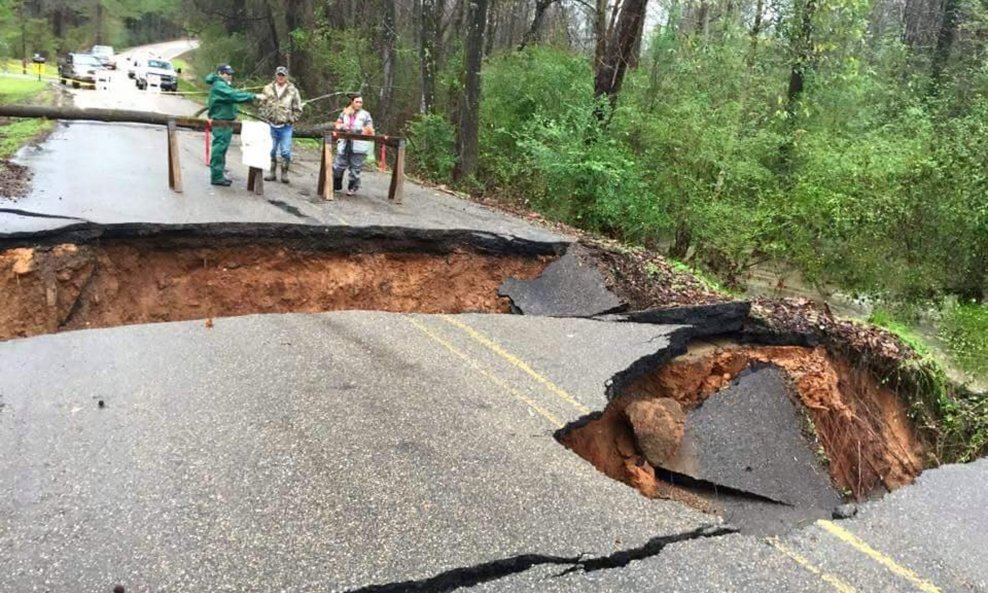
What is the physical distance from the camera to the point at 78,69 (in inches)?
1479

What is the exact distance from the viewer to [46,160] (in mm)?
12211

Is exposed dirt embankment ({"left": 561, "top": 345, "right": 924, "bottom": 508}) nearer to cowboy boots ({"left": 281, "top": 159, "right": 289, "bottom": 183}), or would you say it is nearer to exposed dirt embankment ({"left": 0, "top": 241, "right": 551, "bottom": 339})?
exposed dirt embankment ({"left": 0, "top": 241, "right": 551, "bottom": 339})

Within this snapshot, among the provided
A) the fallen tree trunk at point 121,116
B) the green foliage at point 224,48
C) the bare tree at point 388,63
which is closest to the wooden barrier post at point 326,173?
the fallen tree trunk at point 121,116

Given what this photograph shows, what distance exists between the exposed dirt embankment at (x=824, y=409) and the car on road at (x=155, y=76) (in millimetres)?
36938

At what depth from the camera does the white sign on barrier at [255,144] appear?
1097cm

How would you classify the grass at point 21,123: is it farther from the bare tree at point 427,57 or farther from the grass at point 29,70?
the bare tree at point 427,57

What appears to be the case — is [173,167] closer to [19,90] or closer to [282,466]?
[282,466]

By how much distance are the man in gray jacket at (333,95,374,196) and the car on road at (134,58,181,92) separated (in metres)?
29.3

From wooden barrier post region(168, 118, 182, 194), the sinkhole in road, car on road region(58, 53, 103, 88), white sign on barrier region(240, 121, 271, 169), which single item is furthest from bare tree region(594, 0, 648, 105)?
car on road region(58, 53, 103, 88)

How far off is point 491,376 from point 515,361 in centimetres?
45

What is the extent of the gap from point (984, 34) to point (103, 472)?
1026 inches

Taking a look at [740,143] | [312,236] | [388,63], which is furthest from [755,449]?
[388,63]

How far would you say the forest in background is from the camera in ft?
40.4

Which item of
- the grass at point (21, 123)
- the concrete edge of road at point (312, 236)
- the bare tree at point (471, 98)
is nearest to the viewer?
the concrete edge of road at point (312, 236)
